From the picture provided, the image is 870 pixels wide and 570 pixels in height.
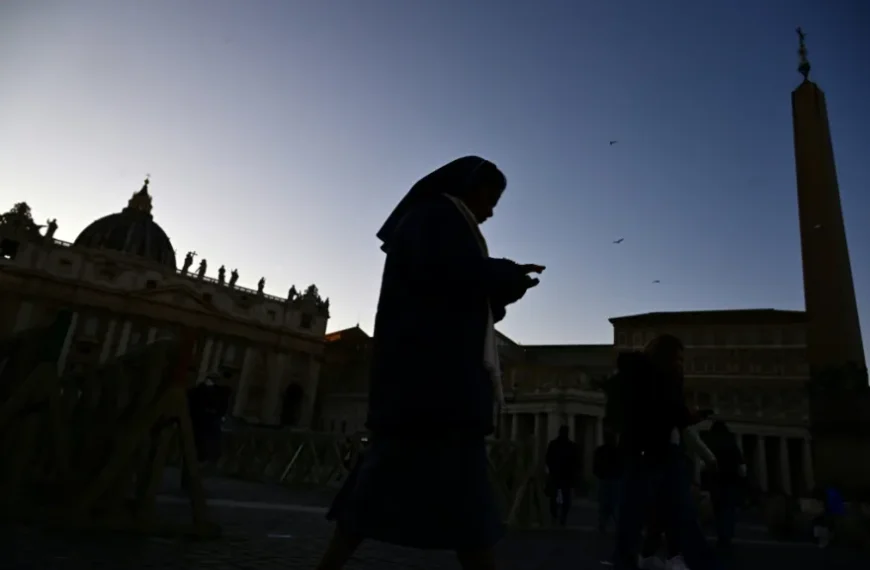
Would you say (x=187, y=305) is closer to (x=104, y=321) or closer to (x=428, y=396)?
(x=104, y=321)

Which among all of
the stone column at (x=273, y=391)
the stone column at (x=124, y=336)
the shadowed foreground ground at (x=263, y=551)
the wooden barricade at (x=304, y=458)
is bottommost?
the shadowed foreground ground at (x=263, y=551)

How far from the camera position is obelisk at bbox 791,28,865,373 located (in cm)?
1622

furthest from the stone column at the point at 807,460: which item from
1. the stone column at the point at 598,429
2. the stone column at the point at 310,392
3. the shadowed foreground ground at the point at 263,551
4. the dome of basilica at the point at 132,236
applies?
the dome of basilica at the point at 132,236

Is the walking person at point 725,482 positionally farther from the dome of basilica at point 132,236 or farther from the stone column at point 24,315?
the dome of basilica at point 132,236

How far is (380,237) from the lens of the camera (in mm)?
3193

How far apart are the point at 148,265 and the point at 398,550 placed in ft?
233

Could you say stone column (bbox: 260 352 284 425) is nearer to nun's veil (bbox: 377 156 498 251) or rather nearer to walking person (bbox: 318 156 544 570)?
nun's veil (bbox: 377 156 498 251)

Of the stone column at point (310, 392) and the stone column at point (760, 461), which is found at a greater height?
the stone column at point (310, 392)

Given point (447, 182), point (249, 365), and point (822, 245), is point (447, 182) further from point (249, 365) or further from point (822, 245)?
point (249, 365)

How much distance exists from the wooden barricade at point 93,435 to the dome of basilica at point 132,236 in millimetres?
73212

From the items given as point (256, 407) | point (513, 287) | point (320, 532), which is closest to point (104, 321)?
point (256, 407)

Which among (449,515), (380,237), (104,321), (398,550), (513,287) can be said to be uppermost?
(104,321)

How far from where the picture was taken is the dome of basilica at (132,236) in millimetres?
76062

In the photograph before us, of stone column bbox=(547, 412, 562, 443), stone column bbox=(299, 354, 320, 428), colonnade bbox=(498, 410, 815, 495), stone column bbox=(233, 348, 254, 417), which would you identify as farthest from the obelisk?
stone column bbox=(299, 354, 320, 428)
